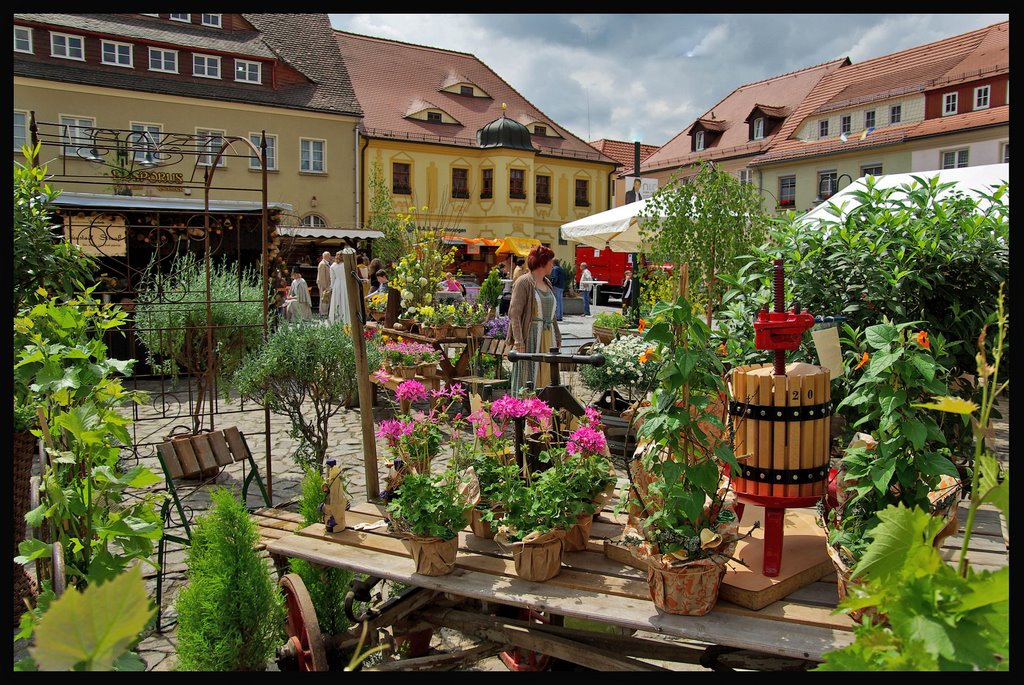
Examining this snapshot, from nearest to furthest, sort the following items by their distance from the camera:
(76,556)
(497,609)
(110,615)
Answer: (110,615)
(76,556)
(497,609)

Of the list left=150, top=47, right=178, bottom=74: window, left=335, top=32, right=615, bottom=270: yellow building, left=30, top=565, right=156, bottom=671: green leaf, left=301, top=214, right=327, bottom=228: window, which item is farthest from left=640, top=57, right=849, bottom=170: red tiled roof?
left=30, top=565, right=156, bottom=671: green leaf

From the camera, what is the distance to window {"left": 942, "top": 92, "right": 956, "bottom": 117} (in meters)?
26.5

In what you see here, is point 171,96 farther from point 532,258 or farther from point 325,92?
point 532,258

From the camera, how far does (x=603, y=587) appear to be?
2.73m

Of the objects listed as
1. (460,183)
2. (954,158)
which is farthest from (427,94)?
(954,158)

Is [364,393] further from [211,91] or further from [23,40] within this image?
[23,40]

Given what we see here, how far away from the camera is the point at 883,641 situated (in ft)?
3.49

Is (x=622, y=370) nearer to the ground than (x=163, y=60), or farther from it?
nearer to the ground

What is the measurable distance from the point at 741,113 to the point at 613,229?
2974 centimetres

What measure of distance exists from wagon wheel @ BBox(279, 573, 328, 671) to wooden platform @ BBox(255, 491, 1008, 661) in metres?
0.16

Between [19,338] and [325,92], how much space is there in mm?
28964

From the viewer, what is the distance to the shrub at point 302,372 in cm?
570

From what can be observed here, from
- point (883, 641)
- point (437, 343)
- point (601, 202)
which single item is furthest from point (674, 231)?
point (601, 202)

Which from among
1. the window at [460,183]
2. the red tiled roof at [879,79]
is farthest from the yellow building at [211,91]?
the red tiled roof at [879,79]
